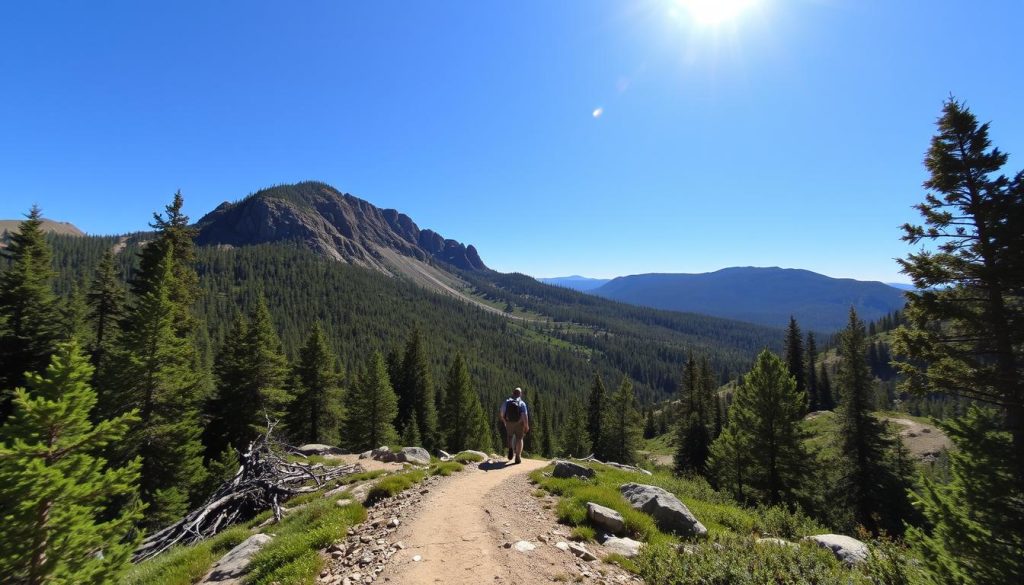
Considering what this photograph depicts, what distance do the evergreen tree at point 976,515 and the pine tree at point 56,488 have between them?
15683 mm

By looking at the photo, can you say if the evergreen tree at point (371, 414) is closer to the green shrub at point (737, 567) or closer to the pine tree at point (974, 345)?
the green shrub at point (737, 567)

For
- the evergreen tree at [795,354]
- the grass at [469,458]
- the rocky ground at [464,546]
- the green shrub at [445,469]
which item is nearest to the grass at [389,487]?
the rocky ground at [464,546]

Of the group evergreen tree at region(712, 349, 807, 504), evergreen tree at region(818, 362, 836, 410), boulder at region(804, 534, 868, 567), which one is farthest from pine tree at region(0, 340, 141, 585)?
evergreen tree at region(818, 362, 836, 410)

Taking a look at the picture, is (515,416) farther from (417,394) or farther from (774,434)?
(417,394)

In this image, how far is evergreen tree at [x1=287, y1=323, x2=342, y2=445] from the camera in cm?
3553

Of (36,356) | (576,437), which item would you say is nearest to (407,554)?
(36,356)

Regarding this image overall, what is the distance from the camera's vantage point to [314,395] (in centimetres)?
3556

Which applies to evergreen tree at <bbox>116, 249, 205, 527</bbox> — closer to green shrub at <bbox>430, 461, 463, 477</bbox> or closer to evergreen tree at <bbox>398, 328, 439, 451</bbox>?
green shrub at <bbox>430, 461, 463, 477</bbox>

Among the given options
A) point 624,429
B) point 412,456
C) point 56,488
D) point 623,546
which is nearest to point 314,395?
point 412,456

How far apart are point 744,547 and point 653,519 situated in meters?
2.27

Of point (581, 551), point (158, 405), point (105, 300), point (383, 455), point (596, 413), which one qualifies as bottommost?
point (596, 413)

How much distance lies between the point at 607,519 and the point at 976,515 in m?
8.04

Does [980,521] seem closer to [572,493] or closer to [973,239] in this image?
[973,239]

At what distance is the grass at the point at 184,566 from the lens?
30.0 feet
